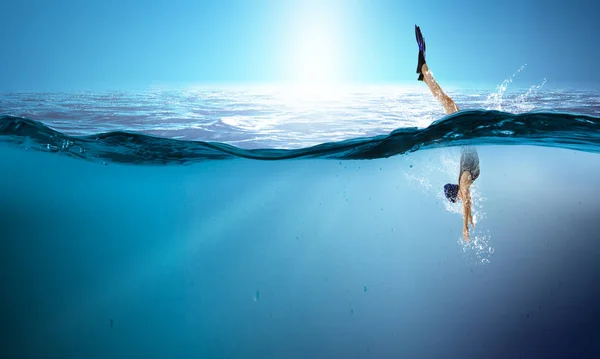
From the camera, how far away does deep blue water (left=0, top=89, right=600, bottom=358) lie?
19.1 ft

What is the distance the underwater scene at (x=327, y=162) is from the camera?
594 cm

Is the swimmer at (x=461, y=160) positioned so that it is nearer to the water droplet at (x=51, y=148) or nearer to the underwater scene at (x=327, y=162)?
the underwater scene at (x=327, y=162)

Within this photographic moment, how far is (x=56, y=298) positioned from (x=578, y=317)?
940 centimetres

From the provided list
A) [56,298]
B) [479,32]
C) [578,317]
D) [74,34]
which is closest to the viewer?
[578,317]

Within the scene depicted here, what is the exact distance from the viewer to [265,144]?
8.90 meters

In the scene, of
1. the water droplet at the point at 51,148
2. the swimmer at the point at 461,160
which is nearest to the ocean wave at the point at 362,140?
the water droplet at the point at 51,148

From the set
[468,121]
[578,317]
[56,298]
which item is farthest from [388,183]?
[56,298]

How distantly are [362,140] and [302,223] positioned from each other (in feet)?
12.7

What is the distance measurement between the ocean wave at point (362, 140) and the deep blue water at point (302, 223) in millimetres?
59

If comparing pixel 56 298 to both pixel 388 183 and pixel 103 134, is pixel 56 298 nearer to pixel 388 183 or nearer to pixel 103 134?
pixel 103 134

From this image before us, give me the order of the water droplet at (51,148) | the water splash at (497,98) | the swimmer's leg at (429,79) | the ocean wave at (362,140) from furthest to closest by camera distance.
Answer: the water droplet at (51,148) < the ocean wave at (362,140) < the water splash at (497,98) < the swimmer's leg at (429,79)

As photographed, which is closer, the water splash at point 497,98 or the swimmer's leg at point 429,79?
the swimmer's leg at point 429,79

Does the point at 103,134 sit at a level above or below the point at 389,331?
above

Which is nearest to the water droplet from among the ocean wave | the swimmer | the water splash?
the ocean wave
